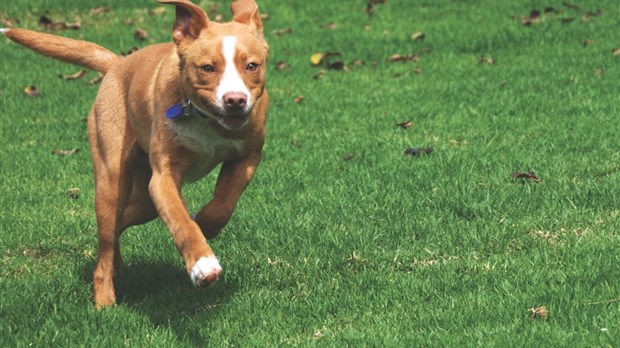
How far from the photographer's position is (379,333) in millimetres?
5152

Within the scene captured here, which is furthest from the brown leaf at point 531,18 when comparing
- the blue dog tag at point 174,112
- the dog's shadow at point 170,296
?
the blue dog tag at point 174,112

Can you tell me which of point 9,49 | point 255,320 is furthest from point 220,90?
point 9,49

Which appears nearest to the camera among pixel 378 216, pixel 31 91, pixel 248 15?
pixel 248 15

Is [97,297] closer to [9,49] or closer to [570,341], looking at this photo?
[570,341]

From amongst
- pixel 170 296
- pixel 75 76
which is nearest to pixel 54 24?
pixel 75 76

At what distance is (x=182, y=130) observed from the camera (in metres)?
5.74

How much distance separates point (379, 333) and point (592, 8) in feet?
32.0

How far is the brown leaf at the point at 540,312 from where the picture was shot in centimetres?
516

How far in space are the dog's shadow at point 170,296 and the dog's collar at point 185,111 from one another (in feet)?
3.35

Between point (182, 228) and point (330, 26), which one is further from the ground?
point (182, 228)

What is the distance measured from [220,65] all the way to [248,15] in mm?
680

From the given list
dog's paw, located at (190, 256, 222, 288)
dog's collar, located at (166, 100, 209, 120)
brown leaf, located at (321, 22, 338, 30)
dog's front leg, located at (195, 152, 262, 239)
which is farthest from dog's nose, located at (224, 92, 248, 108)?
brown leaf, located at (321, 22, 338, 30)

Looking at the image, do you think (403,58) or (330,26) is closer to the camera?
(403,58)

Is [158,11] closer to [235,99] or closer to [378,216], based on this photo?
[378,216]
